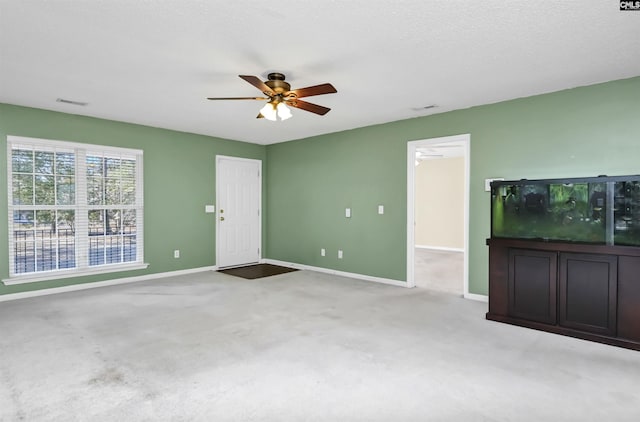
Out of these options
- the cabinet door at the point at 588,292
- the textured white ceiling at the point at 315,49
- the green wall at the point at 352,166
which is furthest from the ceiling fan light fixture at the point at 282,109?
the cabinet door at the point at 588,292

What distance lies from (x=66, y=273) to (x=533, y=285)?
217 inches

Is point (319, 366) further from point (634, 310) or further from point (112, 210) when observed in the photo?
point (112, 210)

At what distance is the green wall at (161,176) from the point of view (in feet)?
14.4

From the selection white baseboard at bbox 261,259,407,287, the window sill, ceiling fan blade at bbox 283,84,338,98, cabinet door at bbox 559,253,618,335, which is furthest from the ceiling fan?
the window sill

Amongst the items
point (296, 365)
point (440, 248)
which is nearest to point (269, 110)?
point (296, 365)

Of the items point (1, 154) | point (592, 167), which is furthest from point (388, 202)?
point (1, 154)

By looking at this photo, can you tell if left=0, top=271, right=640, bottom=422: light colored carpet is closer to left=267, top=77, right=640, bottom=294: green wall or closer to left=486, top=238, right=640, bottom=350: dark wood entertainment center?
left=486, top=238, right=640, bottom=350: dark wood entertainment center

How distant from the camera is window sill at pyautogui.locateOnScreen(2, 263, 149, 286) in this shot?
4367 mm

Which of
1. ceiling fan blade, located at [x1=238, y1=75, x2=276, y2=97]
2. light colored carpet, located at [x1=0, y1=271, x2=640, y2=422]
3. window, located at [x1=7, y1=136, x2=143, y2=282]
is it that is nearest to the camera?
light colored carpet, located at [x1=0, y1=271, x2=640, y2=422]

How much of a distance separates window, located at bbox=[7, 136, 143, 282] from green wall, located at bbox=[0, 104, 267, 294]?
0.33 feet

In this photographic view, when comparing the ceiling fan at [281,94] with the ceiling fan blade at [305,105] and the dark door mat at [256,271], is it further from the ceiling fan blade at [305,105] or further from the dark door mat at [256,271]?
the dark door mat at [256,271]

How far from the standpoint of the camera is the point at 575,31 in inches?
96.7

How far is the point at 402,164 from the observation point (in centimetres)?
509

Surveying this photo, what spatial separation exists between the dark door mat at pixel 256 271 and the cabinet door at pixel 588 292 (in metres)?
4.00
